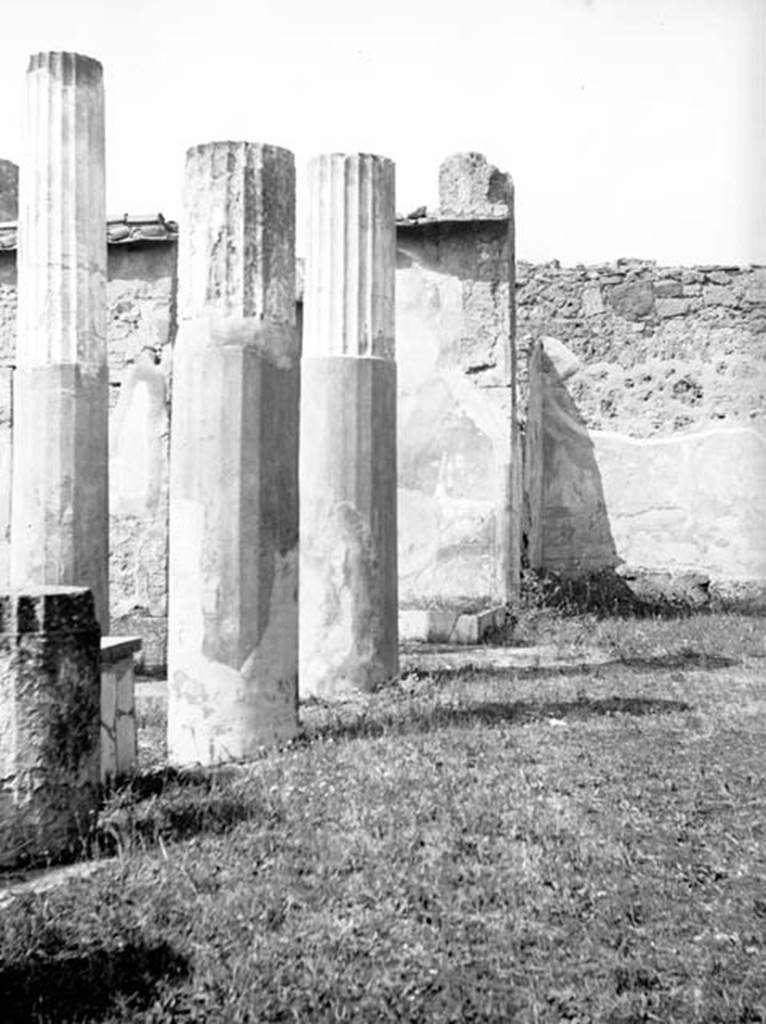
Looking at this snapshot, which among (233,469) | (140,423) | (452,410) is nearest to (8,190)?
(140,423)

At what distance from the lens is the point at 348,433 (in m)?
8.20

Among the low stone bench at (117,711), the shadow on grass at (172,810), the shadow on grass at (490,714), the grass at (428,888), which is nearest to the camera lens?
the grass at (428,888)

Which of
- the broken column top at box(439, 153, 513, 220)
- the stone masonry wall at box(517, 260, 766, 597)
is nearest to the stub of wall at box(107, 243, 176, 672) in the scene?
the broken column top at box(439, 153, 513, 220)

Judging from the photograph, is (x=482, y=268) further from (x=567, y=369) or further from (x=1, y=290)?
(x=1, y=290)

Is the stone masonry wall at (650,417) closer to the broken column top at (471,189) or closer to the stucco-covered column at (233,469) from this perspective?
the broken column top at (471,189)

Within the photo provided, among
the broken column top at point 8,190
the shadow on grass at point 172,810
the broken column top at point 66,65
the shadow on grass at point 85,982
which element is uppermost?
the broken column top at point 8,190

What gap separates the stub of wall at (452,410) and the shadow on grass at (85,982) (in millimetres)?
8464

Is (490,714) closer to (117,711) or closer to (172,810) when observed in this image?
(117,711)

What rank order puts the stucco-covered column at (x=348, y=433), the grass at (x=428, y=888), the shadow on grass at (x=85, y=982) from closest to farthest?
the shadow on grass at (x=85, y=982) < the grass at (x=428, y=888) < the stucco-covered column at (x=348, y=433)

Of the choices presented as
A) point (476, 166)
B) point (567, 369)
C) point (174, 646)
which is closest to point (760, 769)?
point (174, 646)

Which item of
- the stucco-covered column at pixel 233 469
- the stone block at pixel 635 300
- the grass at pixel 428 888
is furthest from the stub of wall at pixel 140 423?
the stucco-covered column at pixel 233 469

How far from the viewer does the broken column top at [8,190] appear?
13297mm

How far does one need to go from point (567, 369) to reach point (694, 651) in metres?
5.84

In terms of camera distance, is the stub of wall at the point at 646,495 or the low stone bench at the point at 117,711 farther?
the stub of wall at the point at 646,495
